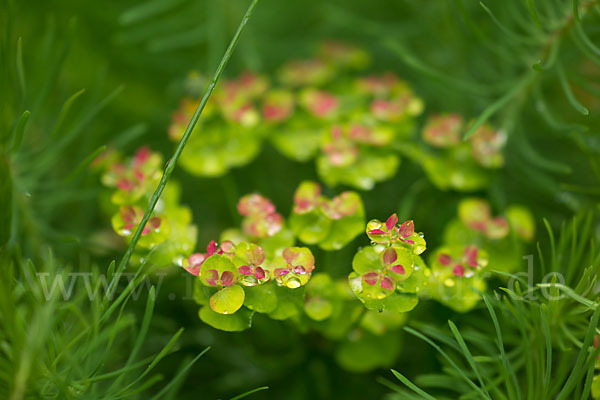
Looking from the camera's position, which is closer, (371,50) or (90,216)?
(90,216)

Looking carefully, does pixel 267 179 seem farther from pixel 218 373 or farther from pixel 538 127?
pixel 538 127

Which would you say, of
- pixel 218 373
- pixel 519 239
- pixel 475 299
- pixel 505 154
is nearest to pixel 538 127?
pixel 505 154

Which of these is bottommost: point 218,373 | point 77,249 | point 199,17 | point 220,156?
point 218,373

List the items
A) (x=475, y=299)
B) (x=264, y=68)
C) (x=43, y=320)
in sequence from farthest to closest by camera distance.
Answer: (x=264, y=68) → (x=475, y=299) → (x=43, y=320)

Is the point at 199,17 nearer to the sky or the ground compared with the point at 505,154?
nearer to the sky

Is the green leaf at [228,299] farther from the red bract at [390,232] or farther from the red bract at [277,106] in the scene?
the red bract at [277,106]

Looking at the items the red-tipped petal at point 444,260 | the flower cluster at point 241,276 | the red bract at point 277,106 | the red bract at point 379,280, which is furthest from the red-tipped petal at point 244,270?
the red bract at point 277,106

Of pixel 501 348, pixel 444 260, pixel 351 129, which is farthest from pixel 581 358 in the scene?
pixel 351 129

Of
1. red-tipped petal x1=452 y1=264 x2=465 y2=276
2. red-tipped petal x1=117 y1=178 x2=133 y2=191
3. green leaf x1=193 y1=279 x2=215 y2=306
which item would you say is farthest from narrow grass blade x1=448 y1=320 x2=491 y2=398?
red-tipped petal x1=117 y1=178 x2=133 y2=191
